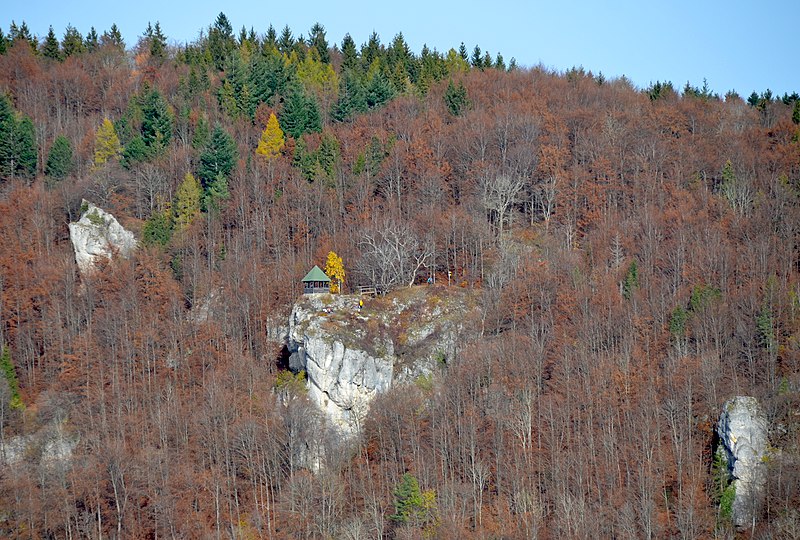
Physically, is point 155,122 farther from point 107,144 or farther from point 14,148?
point 14,148

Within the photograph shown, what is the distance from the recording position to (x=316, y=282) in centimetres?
6988

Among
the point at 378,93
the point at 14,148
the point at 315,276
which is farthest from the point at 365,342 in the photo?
the point at 378,93

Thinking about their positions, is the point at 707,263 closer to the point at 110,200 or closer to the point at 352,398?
the point at 352,398

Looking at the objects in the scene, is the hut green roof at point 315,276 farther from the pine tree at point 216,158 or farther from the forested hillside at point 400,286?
the pine tree at point 216,158

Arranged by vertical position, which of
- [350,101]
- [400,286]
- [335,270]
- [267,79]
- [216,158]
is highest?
[267,79]

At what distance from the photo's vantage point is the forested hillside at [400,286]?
58688mm

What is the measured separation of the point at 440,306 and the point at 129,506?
72.8 feet

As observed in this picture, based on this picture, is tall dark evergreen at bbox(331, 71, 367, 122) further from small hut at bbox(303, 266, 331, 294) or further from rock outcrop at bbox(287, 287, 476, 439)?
rock outcrop at bbox(287, 287, 476, 439)

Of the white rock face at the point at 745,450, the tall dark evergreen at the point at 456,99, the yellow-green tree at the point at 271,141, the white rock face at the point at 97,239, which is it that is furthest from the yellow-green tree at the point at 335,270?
the tall dark evergreen at the point at 456,99

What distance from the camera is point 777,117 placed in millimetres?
97250

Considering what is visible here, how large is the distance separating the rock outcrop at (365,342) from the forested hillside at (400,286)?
1.07 metres

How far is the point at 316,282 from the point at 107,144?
27298mm

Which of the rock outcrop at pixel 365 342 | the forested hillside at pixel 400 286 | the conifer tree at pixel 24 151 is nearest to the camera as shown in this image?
the forested hillside at pixel 400 286

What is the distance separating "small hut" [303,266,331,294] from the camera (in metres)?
69.7
